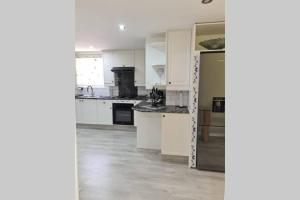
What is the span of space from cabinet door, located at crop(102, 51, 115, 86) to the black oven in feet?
2.34

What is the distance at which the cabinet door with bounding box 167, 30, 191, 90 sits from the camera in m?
3.26

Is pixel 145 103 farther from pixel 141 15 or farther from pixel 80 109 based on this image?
pixel 80 109

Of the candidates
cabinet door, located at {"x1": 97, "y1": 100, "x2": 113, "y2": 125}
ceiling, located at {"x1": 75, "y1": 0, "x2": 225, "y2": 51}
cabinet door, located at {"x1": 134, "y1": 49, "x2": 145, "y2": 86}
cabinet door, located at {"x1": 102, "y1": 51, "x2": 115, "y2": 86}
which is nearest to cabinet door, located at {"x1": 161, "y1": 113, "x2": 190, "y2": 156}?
ceiling, located at {"x1": 75, "y1": 0, "x2": 225, "y2": 51}

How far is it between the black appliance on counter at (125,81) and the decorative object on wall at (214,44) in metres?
2.51

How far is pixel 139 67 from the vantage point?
16.9 feet

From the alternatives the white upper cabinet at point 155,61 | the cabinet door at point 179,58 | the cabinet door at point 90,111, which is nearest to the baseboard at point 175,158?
the cabinet door at point 179,58

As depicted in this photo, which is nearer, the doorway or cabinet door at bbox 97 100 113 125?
the doorway

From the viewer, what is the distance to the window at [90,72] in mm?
5812

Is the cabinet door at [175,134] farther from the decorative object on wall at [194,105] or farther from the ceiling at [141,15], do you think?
the ceiling at [141,15]

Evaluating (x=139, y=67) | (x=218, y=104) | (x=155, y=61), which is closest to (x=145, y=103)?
(x=155, y=61)

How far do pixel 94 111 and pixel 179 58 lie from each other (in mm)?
3028

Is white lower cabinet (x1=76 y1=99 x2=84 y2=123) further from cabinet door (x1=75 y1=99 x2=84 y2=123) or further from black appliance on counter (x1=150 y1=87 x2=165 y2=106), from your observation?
black appliance on counter (x1=150 y1=87 x2=165 y2=106)

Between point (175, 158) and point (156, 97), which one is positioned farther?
point (156, 97)

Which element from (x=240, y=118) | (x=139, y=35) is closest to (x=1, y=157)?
(x=240, y=118)
